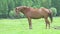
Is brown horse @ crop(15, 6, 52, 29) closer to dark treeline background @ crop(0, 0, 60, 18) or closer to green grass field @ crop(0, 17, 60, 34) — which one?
green grass field @ crop(0, 17, 60, 34)

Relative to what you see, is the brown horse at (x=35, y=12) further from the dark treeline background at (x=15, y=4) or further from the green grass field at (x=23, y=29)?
the dark treeline background at (x=15, y=4)

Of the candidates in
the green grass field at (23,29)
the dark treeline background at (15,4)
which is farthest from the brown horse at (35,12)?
the dark treeline background at (15,4)

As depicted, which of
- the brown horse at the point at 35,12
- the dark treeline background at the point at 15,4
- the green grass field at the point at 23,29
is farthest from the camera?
the dark treeline background at the point at 15,4

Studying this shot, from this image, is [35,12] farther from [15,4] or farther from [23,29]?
[15,4]

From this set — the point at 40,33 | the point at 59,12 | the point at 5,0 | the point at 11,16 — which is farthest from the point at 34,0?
the point at 59,12

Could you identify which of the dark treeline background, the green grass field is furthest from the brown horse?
the dark treeline background

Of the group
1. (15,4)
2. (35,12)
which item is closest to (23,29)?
(35,12)

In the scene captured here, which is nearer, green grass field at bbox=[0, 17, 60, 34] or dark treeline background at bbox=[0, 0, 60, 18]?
green grass field at bbox=[0, 17, 60, 34]

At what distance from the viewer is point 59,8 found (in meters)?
56.0

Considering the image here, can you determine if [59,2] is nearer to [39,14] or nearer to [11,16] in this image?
[11,16]

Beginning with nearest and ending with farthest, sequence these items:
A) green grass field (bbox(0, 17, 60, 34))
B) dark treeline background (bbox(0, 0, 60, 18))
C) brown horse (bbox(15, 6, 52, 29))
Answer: green grass field (bbox(0, 17, 60, 34)) → brown horse (bbox(15, 6, 52, 29)) → dark treeline background (bbox(0, 0, 60, 18))

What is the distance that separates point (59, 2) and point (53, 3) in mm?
1763

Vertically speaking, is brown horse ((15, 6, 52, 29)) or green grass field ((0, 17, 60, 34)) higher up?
brown horse ((15, 6, 52, 29))

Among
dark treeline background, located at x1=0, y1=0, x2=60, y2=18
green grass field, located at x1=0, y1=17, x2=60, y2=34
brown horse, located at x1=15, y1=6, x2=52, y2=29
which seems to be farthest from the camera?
dark treeline background, located at x1=0, y1=0, x2=60, y2=18
